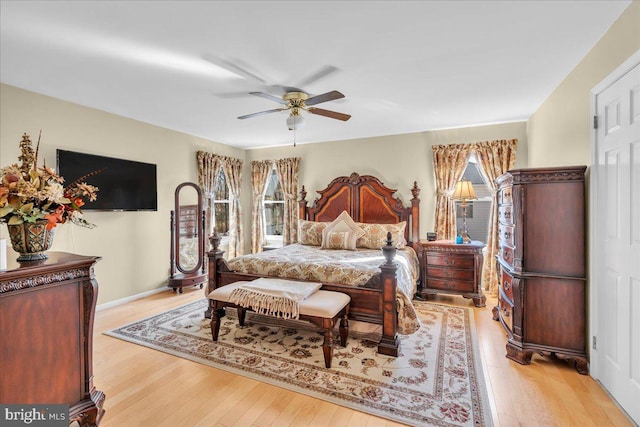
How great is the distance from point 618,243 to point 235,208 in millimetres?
5742

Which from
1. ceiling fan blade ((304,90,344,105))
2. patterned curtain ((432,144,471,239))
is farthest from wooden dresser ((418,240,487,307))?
ceiling fan blade ((304,90,344,105))

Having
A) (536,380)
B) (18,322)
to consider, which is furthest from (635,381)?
(18,322)

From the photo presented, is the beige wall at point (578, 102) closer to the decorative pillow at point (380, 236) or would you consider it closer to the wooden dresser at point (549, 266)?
the wooden dresser at point (549, 266)

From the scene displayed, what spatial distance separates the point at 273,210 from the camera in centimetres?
660

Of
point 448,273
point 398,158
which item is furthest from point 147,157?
point 448,273

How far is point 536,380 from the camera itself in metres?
2.39

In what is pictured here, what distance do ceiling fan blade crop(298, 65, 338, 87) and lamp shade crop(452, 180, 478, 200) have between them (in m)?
2.67

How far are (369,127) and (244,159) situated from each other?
10.0ft

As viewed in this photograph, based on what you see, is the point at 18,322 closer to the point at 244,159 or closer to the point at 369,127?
the point at 369,127

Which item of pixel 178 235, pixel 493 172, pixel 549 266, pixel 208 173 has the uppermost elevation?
pixel 208 173

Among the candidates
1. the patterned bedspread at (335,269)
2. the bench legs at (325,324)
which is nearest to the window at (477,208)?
the patterned bedspread at (335,269)

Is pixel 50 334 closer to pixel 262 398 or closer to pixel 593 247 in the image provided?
pixel 262 398

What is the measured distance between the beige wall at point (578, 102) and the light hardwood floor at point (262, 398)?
1821mm

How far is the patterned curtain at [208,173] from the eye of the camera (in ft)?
18.0
